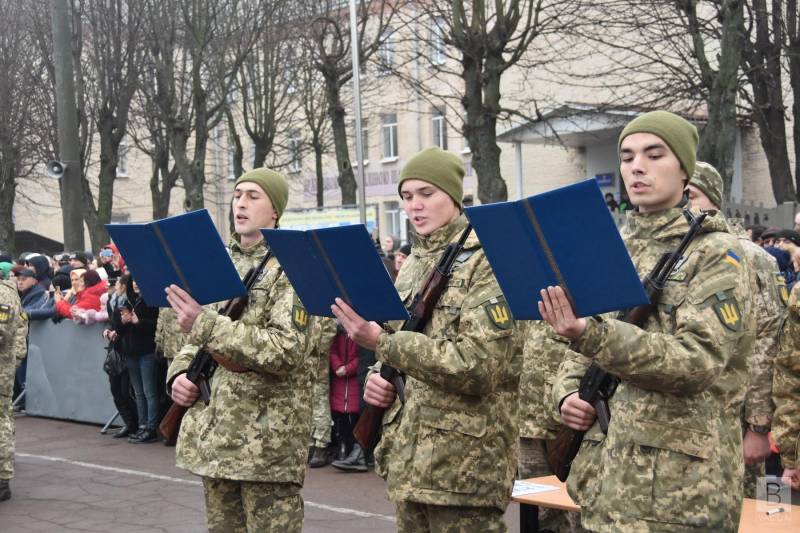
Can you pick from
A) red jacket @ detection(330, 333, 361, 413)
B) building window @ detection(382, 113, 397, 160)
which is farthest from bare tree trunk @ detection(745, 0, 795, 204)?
building window @ detection(382, 113, 397, 160)

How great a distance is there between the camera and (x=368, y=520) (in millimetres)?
7637

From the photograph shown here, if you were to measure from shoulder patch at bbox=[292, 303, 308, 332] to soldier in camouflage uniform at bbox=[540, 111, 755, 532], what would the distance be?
1.48 m

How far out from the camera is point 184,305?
4430mm

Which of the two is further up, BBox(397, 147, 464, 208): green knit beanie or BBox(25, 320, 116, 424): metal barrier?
BBox(397, 147, 464, 208): green knit beanie

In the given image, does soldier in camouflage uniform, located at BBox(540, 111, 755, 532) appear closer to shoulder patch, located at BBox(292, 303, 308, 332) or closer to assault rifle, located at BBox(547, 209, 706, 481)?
assault rifle, located at BBox(547, 209, 706, 481)

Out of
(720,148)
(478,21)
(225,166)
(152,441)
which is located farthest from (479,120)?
(225,166)

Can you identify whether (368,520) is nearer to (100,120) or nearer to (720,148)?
(720,148)

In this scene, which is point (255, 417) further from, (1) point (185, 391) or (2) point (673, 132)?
(2) point (673, 132)

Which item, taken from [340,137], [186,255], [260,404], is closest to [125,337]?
[260,404]

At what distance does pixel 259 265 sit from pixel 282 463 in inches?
33.3

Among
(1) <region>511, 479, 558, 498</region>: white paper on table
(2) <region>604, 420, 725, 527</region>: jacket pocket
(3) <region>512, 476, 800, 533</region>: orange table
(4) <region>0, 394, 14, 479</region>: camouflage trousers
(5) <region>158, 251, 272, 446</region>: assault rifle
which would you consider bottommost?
(4) <region>0, 394, 14, 479</region>: camouflage trousers

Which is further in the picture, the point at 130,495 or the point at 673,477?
the point at 130,495

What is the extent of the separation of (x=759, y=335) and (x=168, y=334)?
6.63m

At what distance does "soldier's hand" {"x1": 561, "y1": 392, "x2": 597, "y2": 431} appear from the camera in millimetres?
3447
